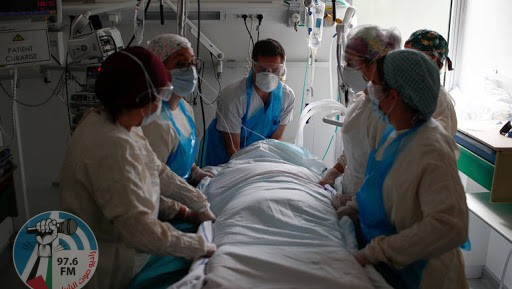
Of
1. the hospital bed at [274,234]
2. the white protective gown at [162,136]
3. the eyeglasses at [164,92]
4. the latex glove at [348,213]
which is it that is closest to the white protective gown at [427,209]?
the hospital bed at [274,234]

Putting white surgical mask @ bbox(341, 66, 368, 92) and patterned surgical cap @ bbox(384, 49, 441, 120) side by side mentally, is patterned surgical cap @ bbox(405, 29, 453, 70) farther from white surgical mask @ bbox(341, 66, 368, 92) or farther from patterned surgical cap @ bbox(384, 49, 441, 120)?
patterned surgical cap @ bbox(384, 49, 441, 120)

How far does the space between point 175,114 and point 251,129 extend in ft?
2.38

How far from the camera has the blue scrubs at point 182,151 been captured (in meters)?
2.24

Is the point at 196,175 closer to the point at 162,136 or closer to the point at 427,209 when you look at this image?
the point at 162,136

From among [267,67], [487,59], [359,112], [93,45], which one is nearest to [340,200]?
[359,112]

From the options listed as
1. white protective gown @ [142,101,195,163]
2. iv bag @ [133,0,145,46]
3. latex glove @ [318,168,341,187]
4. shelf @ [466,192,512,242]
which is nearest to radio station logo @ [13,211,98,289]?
white protective gown @ [142,101,195,163]

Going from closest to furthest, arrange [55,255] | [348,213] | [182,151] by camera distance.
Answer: [55,255] → [348,213] → [182,151]

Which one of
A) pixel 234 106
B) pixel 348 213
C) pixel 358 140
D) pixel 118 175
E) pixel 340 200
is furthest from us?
pixel 234 106

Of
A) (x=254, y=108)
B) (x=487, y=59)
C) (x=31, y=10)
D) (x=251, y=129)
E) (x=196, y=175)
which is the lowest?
(x=196, y=175)

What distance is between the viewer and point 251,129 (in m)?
2.96

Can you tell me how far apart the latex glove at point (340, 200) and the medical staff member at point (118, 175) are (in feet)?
2.01

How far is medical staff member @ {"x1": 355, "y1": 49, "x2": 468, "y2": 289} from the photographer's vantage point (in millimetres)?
1482

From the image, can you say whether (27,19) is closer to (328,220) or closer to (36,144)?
(36,144)

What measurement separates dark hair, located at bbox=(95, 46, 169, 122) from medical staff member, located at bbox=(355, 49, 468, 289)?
28.3 inches
